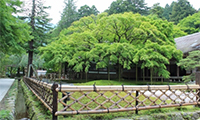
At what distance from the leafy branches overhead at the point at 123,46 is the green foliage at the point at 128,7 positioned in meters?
22.0

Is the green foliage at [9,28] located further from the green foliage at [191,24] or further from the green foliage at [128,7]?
the green foliage at [191,24]

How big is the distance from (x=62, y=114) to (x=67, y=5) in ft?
123

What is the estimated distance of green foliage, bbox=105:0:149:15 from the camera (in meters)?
33.3

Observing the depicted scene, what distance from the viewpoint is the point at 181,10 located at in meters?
33.8

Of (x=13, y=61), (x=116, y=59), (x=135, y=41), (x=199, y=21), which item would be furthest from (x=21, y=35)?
(x=199, y=21)

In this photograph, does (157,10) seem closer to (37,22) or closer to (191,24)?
(191,24)

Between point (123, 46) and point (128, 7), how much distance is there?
25842mm

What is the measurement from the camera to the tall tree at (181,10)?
33094mm

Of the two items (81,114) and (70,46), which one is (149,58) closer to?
(70,46)

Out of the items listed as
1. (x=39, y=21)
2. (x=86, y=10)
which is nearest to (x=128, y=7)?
(x=86, y=10)

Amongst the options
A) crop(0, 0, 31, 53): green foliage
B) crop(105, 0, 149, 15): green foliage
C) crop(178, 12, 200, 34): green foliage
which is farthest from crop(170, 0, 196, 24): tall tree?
crop(0, 0, 31, 53): green foliage

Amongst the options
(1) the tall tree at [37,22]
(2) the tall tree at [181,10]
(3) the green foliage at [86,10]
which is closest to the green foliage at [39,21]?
(1) the tall tree at [37,22]

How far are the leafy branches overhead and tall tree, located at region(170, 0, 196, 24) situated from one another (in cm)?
2424

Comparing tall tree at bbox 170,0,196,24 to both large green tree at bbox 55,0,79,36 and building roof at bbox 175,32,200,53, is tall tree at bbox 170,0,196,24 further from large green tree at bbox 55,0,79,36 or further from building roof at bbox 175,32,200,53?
large green tree at bbox 55,0,79,36
